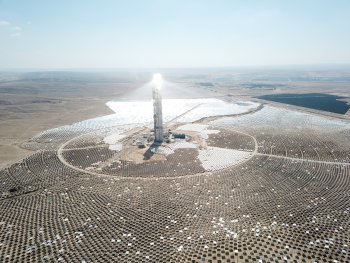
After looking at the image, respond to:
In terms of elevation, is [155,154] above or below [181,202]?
below

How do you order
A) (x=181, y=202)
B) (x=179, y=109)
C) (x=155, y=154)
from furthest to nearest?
(x=179, y=109) → (x=155, y=154) → (x=181, y=202)

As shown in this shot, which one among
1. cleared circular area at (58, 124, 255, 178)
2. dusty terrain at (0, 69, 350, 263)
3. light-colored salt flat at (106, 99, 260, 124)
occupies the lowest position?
light-colored salt flat at (106, 99, 260, 124)

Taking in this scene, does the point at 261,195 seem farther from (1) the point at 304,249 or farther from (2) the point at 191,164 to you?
(2) the point at 191,164

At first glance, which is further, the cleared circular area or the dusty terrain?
the cleared circular area

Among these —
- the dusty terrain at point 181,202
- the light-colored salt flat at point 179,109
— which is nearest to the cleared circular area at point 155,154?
the dusty terrain at point 181,202

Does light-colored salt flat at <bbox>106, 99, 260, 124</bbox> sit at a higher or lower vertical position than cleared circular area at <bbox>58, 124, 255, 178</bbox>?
lower

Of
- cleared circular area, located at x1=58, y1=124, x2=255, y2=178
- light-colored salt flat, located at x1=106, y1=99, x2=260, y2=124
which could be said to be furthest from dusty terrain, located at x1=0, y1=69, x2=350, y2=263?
light-colored salt flat, located at x1=106, y1=99, x2=260, y2=124

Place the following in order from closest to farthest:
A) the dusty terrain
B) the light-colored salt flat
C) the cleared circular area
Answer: the dusty terrain < the cleared circular area < the light-colored salt flat

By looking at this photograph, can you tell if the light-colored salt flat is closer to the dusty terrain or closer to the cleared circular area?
the cleared circular area

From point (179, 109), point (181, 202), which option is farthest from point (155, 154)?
point (179, 109)

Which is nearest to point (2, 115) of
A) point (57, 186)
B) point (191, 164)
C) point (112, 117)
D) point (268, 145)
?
point (112, 117)

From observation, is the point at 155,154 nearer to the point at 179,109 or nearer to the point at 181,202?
the point at 181,202

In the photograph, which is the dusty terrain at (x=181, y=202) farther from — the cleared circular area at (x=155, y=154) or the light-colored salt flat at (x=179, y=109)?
the light-colored salt flat at (x=179, y=109)
